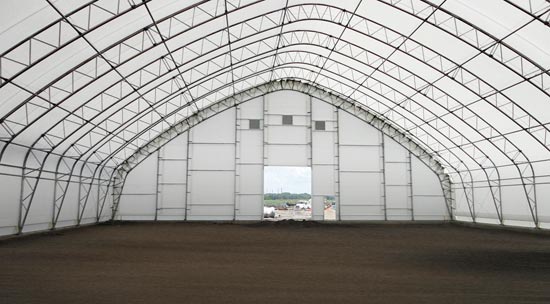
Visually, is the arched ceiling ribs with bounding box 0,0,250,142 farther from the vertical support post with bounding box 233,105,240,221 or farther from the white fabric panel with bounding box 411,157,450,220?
the white fabric panel with bounding box 411,157,450,220

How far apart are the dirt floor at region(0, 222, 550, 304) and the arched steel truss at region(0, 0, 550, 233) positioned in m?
8.71

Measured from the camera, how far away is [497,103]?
89.3ft

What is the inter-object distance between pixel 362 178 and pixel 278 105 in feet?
37.7

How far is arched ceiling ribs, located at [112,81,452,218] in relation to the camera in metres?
38.3

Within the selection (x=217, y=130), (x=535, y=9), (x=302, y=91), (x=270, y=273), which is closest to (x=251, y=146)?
(x=217, y=130)

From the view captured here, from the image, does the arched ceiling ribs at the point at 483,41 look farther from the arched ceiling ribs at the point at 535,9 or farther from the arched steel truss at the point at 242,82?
the arched ceiling ribs at the point at 535,9

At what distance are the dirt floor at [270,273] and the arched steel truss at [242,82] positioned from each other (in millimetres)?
8707

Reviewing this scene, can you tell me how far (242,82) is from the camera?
36281mm

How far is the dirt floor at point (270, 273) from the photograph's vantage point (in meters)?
9.55

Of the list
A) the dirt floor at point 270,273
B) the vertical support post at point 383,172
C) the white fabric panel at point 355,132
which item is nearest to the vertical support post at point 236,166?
the white fabric panel at point 355,132

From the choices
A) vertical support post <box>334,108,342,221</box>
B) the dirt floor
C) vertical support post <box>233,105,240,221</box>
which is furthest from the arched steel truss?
the dirt floor

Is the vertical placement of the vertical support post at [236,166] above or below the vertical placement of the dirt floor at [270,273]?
above

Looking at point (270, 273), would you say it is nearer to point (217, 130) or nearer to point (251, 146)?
point (251, 146)

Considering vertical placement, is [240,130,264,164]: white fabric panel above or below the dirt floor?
above
